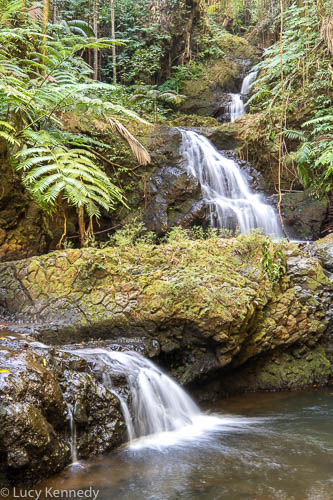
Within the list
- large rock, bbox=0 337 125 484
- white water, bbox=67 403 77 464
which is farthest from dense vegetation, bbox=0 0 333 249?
white water, bbox=67 403 77 464

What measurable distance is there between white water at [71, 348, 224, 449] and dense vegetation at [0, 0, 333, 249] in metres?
2.09

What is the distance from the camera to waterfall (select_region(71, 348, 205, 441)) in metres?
4.24

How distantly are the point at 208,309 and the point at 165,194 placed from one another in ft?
16.2

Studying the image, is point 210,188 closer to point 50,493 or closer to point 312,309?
point 312,309

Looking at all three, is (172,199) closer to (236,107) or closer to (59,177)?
(59,177)

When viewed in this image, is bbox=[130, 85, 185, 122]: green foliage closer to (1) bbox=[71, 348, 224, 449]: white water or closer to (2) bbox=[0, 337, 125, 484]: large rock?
(1) bbox=[71, 348, 224, 449]: white water

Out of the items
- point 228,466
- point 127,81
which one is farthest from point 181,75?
point 228,466

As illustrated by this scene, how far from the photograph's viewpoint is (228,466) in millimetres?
3564

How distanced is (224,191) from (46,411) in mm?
7900

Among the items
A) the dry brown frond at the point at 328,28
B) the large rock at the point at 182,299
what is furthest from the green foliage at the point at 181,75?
the large rock at the point at 182,299

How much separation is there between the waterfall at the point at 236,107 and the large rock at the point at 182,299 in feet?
30.0

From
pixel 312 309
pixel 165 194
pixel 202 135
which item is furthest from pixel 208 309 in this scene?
pixel 202 135

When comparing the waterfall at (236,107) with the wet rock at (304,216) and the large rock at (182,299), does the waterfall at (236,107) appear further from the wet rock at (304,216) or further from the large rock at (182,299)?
the large rock at (182,299)

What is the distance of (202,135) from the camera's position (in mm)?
11477
